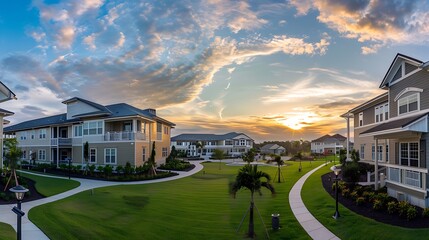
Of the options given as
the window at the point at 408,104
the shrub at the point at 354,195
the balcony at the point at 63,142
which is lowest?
the shrub at the point at 354,195

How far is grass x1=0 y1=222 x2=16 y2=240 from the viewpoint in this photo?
1202 centimetres

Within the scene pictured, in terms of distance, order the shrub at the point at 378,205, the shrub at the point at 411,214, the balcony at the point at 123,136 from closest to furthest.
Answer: the shrub at the point at 411,214
the shrub at the point at 378,205
the balcony at the point at 123,136

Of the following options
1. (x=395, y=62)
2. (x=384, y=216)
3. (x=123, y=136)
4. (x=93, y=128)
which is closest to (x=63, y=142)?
(x=93, y=128)

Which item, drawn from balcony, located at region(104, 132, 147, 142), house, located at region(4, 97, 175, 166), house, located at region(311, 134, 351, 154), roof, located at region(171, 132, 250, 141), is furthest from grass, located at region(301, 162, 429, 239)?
house, located at region(311, 134, 351, 154)

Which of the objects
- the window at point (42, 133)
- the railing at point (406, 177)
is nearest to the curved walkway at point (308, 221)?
the railing at point (406, 177)

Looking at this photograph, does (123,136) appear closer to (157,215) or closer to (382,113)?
(157,215)

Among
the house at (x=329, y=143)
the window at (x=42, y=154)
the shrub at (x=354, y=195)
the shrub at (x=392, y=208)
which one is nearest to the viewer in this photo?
the shrub at (x=392, y=208)

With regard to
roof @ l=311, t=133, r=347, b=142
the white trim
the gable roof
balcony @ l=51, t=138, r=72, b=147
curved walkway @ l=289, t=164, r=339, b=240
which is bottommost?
curved walkway @ l=289, t=164, r=339, b=240

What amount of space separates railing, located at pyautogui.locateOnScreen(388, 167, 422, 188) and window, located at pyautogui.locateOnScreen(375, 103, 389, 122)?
949 centimetres

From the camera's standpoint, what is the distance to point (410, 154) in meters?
17.7

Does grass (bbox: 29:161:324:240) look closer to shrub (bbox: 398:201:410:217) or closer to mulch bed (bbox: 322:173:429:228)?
mulch bed (bbox: 322:173:429:228)

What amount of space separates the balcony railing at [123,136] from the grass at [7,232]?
795 inches

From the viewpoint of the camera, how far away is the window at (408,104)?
17.4 metres

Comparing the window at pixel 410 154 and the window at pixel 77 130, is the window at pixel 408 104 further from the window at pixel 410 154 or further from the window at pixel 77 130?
the window at pixel 77 130
